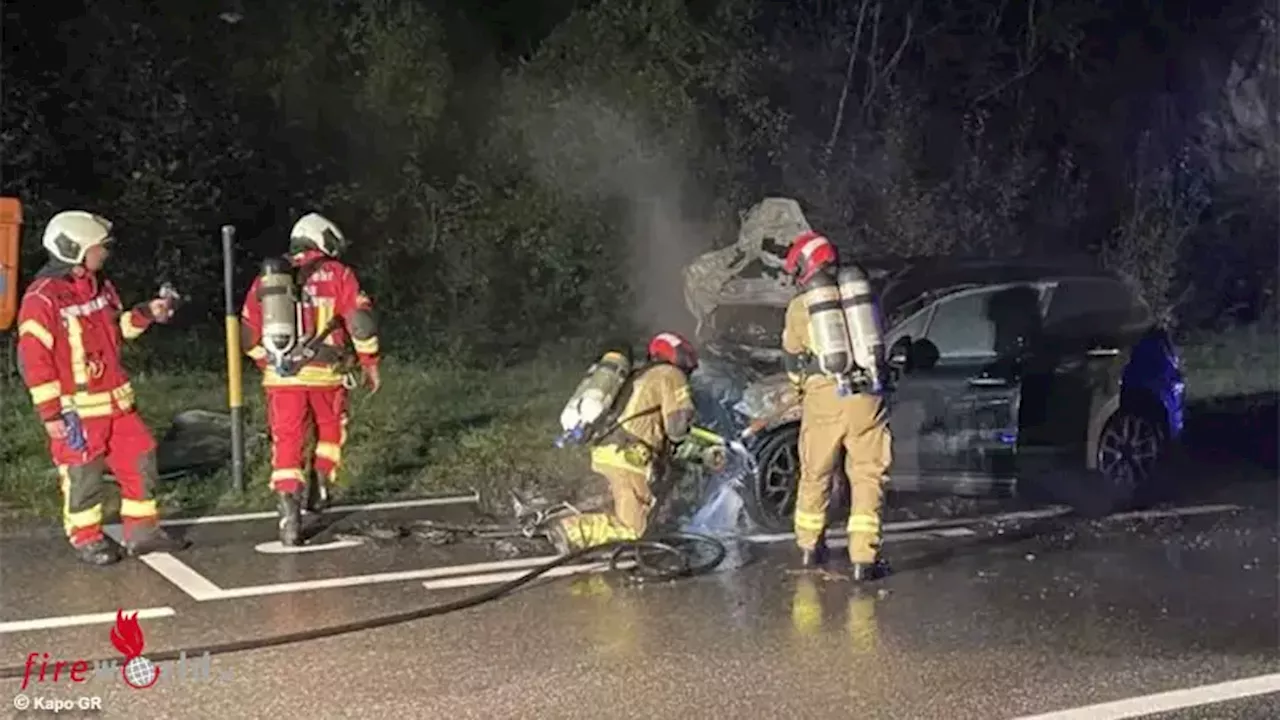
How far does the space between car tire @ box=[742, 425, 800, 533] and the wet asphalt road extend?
0.54 m

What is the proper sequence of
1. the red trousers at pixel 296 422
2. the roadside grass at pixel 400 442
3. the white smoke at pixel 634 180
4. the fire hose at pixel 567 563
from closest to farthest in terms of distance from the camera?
the fire hose at pixel 567 563, the red trousers at pixel 296 422, the roadside grass at pixel 400 442, the white smoke at pixel 634 180

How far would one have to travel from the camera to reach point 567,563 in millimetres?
7574

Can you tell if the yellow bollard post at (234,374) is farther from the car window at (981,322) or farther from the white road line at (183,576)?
the car window at (981,322)

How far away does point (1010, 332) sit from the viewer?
9.23 m

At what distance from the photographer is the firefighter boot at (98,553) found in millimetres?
7492

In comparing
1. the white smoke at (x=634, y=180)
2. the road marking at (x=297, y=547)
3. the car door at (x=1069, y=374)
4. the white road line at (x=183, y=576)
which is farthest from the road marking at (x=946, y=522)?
the white smoke at (x=634, y=180)

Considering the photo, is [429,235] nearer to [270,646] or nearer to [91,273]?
[91,273]

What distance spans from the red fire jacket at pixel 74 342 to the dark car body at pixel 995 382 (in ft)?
11.0

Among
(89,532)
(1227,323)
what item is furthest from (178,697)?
(1227,323)

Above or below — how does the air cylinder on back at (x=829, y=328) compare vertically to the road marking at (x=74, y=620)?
above

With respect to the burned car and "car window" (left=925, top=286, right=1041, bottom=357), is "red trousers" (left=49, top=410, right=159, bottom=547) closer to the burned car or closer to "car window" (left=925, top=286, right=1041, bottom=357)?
the burned car

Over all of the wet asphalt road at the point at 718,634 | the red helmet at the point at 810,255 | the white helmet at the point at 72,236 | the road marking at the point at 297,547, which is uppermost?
the white helmet at the point at 72,236

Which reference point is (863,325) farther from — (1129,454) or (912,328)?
(1129,454)

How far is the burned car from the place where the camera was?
348 inches
